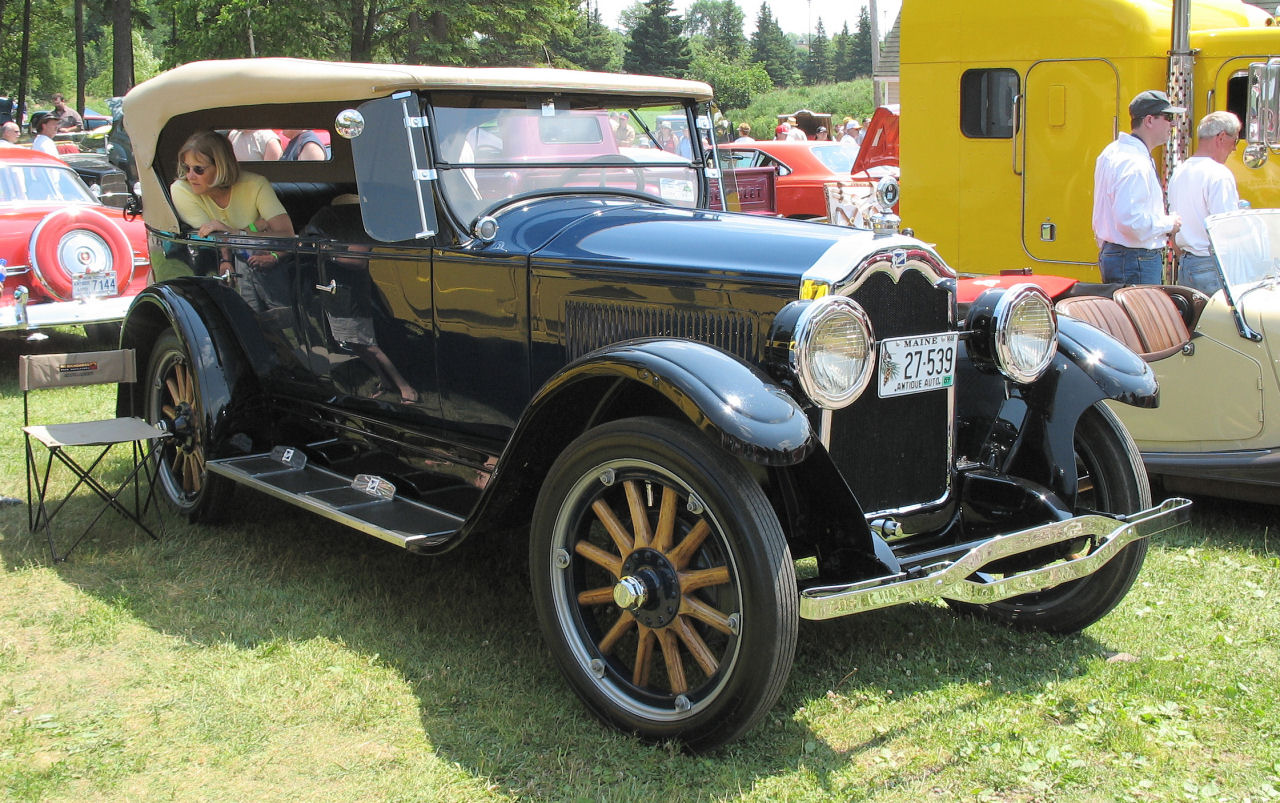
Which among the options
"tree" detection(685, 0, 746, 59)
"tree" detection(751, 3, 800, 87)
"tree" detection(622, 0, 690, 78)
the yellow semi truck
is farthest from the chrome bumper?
"tree" detection(751, 3, 800, 87)

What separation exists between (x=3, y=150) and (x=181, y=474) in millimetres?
5190

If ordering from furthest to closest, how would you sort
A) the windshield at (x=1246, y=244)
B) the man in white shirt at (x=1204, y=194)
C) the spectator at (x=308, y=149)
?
the spectator at (x=308, y=149) → the man in white shirt at (x=1204, y=194) → the windshield at (x=1246, y=244)

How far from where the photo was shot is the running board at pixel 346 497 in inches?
144

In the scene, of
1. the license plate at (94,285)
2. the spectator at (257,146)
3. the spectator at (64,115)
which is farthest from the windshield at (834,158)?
the spectator at (64,115)

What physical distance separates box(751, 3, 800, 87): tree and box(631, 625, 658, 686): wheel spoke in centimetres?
8442

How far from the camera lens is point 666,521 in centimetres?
297

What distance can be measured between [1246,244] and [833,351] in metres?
2.97

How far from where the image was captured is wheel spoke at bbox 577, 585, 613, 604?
10.2 feet

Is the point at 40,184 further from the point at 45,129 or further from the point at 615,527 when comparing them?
the point at 615,527

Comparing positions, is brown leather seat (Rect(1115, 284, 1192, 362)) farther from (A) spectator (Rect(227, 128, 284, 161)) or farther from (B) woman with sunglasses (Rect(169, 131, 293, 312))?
(A) spectator (Rect(227, 128, 284, 161))

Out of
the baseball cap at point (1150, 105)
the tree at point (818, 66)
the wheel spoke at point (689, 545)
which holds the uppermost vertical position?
the tree at point (818, 66)

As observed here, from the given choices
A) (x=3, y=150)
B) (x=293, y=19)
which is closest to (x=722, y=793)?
(x=3, y=150)

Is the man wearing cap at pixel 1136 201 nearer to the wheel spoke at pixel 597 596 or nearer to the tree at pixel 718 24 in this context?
the wheel spoke at pixel 597 596

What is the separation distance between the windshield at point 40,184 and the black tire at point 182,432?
4.30m
